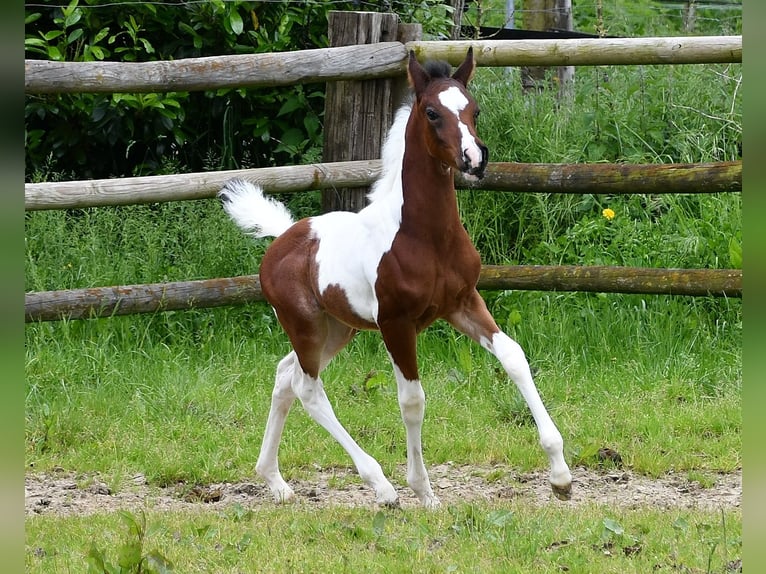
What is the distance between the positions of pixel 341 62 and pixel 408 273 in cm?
245

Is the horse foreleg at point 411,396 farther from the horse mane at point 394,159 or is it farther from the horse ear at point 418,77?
the horse ear at point 418,77

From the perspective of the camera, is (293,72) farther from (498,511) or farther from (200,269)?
(498,511)

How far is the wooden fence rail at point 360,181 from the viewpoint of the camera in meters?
5.74

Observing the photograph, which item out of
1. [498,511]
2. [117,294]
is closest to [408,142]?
[498,511]

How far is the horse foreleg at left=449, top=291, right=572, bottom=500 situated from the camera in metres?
3.94

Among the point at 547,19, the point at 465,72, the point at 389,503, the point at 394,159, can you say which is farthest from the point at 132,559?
the point at 547,19

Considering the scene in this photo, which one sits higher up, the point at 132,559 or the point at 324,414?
the point at 132,559

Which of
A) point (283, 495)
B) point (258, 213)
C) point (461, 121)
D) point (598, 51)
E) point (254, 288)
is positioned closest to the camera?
point (461, 121)

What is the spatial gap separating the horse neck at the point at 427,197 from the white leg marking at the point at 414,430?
0.57m

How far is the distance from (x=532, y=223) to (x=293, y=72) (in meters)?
1.90

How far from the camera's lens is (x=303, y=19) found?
7.47 m

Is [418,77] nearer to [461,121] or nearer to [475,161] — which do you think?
[461,121]

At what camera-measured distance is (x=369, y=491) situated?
4809mm

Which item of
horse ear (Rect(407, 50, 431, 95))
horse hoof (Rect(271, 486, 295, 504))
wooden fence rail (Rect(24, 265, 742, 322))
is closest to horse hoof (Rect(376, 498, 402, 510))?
horse hoof (Rect(271, 486, 295, 504))
